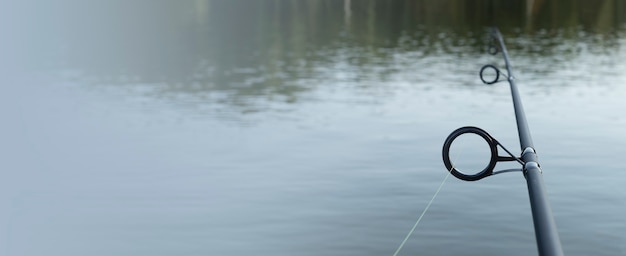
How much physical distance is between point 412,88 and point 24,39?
39201 mm

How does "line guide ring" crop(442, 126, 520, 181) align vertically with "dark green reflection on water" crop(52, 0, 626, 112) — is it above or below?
below

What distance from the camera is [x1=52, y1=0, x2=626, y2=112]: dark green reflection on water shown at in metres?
35.1

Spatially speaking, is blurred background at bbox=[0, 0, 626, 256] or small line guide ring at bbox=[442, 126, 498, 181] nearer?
small line guide ring at bbox=[442, 126, 498, 181]

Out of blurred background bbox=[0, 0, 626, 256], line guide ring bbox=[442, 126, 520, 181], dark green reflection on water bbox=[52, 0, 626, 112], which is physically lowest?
line guide ring bbox=[442, 126, 520, 181]

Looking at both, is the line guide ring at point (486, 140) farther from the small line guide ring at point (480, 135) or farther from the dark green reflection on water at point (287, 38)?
the dark green reflection on water at point (287, 38)

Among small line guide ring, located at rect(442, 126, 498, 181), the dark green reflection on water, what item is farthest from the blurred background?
small line guide ring, located at rect(442, 126, 498, 181)

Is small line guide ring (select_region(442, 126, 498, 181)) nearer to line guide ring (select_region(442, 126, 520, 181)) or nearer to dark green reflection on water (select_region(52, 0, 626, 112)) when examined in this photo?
line guide ring (select_region(442, 126, 520, 181))

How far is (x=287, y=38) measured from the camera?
6000 centimetres

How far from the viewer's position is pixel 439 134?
2094 cm

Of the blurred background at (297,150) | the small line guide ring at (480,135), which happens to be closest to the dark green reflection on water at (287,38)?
the blurred background at (297,150)

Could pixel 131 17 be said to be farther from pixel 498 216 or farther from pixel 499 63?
pixel 498 216

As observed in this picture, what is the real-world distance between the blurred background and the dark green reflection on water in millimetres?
353

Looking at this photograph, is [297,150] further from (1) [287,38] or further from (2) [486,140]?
(1) [287,38]

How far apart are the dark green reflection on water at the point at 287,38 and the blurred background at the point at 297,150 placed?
353mm
